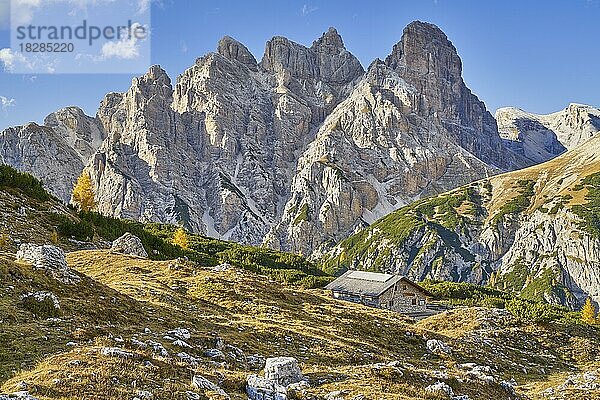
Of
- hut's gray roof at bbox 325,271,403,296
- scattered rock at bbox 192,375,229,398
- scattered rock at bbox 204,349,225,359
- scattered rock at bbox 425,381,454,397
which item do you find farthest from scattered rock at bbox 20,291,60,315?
hut's gray roof at bbox 325,271,403,296

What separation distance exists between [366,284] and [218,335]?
5707 centimetres

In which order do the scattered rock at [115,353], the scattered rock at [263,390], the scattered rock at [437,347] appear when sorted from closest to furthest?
the scattered rock at [115,353], the scattered rock at [263,390], the scattered rock at [437,347]

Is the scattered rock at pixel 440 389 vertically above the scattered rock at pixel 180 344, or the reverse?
the scattered rock at pixel 180 344

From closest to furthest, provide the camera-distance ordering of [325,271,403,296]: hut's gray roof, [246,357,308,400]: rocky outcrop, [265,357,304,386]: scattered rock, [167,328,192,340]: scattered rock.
Result: [246,357,308,400]: rocky outcrop → [265,357,304,386]: scattered rock → [167,328,192,340]: scattered rock → [325,271,403,296]: hut's gray roof

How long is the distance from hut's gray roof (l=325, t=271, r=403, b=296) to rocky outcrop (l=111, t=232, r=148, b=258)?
36.8 metres

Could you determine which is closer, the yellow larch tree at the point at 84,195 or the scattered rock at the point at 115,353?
the scattered rock at the point at 115,353

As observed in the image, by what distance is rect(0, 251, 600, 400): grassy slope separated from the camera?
613 inches

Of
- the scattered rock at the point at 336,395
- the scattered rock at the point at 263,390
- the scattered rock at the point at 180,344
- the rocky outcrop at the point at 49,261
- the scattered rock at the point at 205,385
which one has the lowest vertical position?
the scattered rock at the point at 336,395

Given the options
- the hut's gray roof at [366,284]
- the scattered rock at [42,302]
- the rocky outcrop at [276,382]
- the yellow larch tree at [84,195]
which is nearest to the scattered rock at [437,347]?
the rocky outcrop at [276,382]

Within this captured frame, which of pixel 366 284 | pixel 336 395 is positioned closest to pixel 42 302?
pixel 336 395

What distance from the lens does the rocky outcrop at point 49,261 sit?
80.5 ft

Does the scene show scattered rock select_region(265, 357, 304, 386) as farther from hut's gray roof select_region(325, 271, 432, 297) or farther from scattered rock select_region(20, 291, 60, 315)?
hut's gray roof select_region(325, 271, 432, 297)

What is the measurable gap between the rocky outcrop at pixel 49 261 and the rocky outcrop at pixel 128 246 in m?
20.2

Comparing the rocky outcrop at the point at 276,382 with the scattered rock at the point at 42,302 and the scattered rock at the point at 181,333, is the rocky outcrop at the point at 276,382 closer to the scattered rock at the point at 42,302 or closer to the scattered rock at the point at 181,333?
the scattered rock at the point at 181,333
